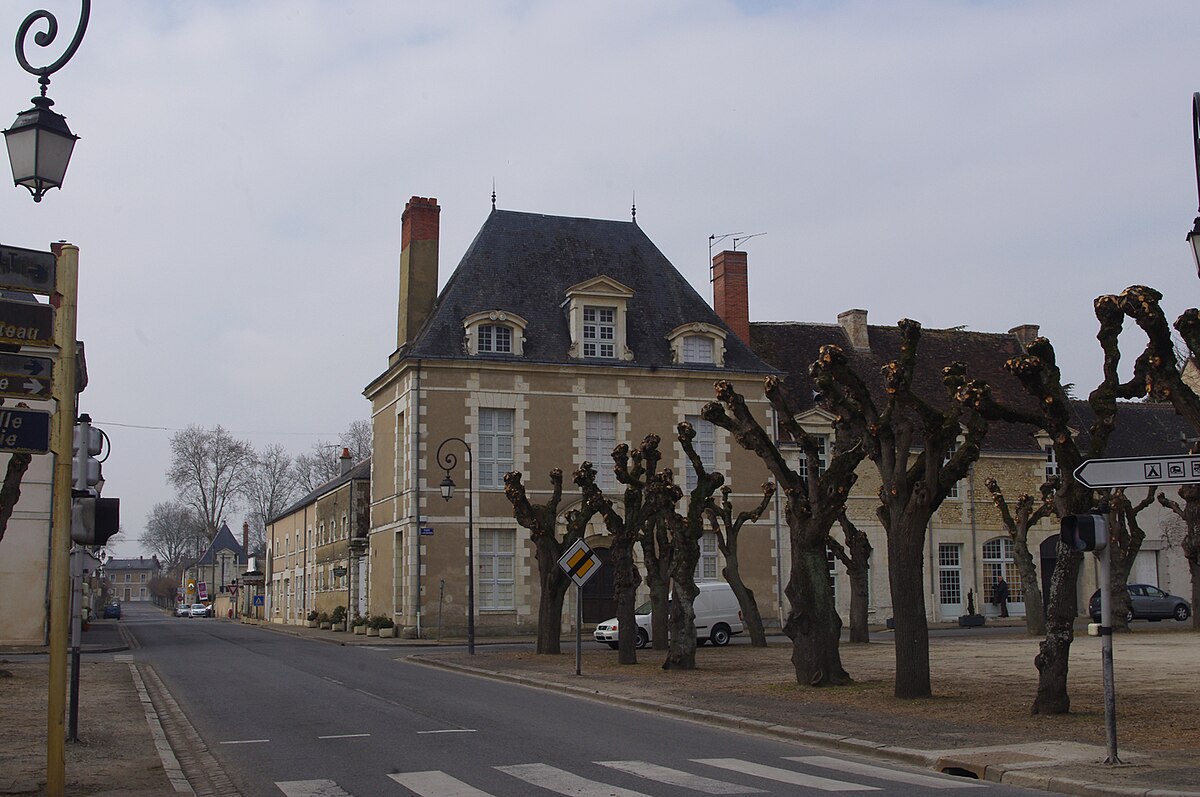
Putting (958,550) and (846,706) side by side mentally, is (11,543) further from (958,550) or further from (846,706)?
(958,550)

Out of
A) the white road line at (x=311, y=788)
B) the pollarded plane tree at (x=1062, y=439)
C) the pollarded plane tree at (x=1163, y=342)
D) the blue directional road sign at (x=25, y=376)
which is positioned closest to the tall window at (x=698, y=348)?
the pollarded plane tree at (x=1163, y=342)

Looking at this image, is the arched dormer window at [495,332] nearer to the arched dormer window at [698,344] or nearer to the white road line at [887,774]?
the arched dormer window at [698,344]

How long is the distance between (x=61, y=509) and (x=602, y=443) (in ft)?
102

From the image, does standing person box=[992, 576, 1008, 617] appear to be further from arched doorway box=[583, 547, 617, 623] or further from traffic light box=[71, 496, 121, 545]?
traffic light box=[71, 496, 121, 545]

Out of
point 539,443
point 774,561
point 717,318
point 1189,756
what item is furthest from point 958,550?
point 1189,756

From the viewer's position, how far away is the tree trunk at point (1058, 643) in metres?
14.0

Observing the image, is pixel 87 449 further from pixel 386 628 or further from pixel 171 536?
pixel 171 536

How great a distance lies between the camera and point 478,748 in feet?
39.6

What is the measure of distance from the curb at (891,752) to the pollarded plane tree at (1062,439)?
2847mm

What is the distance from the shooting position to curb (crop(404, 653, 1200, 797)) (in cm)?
965

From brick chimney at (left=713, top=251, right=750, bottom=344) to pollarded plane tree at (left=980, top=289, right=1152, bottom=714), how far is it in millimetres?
28633

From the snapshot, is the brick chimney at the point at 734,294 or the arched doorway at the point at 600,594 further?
the brick chimney at the point at 734,294

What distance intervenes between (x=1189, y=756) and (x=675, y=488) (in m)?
13.5

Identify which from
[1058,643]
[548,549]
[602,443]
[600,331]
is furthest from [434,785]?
[600,331]
